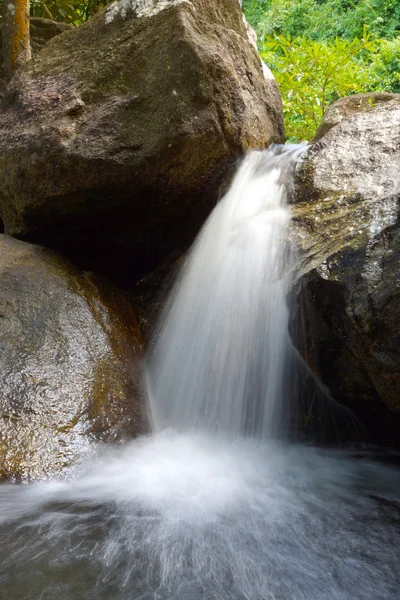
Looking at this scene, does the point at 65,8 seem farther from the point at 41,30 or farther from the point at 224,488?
the point at 224,488

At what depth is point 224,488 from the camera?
2.47 metres

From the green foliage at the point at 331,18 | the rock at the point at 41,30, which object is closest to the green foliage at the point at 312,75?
the rock at the point at 41,30

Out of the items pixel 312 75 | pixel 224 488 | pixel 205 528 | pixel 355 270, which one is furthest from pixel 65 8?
pixel 205 528

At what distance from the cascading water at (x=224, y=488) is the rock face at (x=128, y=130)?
1.26 feet

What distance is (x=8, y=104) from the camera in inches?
164

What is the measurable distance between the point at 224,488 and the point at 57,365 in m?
1.31

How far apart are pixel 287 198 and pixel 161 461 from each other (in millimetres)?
2030

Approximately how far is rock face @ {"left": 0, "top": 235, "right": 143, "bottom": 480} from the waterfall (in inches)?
12.9

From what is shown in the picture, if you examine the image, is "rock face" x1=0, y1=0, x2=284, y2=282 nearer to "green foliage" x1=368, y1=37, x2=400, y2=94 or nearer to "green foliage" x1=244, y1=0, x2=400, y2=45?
"green foliage" x1=368, y1=37, x2=400, y2=94

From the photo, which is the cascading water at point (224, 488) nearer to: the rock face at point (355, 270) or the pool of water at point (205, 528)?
the pool of water at point (205, 528)

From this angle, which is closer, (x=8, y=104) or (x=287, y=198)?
(x=287, y=198)

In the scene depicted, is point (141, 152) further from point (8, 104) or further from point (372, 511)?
point (372, 511)

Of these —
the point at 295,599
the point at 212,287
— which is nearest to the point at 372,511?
the point at 295,599

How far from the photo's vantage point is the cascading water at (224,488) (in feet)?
5.39
